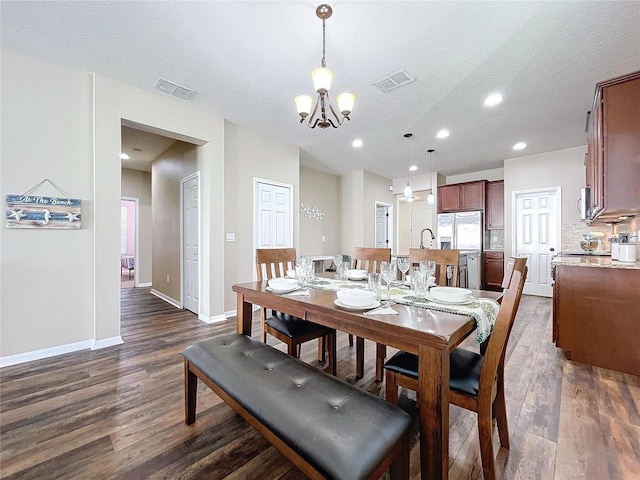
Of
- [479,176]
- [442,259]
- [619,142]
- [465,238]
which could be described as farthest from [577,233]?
[442,259]

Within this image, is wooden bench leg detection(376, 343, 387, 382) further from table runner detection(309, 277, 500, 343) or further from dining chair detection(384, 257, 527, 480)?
dining chair detection(384, 257, 527, 480)

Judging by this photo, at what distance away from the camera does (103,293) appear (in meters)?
2.90

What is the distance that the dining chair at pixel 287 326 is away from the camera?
6.55 ft

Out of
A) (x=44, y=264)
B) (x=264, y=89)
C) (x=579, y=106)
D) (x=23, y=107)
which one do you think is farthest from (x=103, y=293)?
(x=579, y=106)

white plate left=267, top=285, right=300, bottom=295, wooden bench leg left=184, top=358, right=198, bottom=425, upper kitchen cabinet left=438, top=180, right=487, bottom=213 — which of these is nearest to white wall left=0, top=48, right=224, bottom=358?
wooden bench leg left=184, top=358, right=198, bottom=425

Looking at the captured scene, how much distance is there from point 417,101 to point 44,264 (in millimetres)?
4419

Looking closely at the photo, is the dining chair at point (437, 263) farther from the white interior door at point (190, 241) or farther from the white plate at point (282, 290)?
the white interior door at point (190, 241)

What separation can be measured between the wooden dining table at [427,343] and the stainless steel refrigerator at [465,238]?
15.8 feet

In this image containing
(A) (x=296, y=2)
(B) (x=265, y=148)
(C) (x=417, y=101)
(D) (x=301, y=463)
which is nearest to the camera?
(D) (x=301, y=463)

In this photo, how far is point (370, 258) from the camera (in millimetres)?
2732

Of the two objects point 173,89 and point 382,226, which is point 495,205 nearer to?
point 382,226

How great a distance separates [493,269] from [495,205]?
58.3 inches

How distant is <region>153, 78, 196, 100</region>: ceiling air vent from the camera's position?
2.96 metres

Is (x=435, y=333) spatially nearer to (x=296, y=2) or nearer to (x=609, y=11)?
(x=296, y=2)
